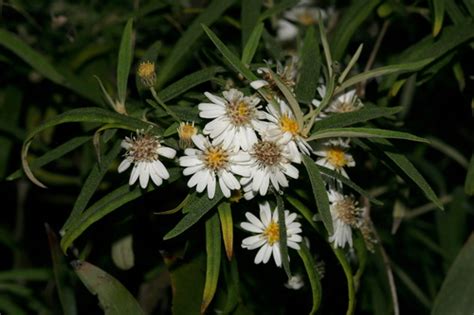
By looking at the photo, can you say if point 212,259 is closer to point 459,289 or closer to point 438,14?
point 459,289

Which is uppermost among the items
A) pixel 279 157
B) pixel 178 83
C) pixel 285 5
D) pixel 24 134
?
pixel 24 134

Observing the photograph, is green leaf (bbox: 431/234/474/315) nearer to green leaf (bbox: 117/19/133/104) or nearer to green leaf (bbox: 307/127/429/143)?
green leaf (bbox: 307/127/429/143)

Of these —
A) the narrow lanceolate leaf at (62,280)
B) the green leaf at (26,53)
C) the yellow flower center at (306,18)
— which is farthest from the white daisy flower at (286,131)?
the yellow flower center at (306,18)

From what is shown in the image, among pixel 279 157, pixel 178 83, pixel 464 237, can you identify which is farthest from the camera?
pixel 464 237

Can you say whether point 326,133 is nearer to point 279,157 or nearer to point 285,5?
point 279,157

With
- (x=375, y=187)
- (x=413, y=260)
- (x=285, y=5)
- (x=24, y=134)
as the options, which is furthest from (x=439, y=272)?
(x=24, y=134)

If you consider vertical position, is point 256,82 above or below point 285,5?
below

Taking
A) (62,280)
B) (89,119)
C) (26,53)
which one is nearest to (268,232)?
(89,119)
